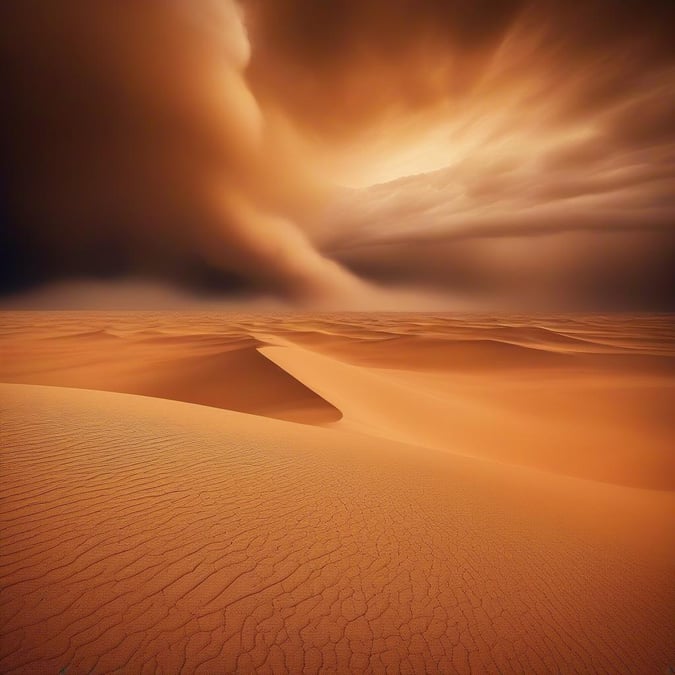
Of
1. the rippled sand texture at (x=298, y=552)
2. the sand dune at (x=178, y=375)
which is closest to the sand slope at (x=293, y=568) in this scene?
the rippled sand texture at (x=298, y=552)

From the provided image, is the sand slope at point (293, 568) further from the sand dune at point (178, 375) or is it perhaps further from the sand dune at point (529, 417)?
the sand dune at point (178, 375)

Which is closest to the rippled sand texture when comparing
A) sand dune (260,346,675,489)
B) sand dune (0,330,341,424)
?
sand dune (260,346,675,489)

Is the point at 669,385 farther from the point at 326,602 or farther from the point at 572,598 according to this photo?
the point at 326,602

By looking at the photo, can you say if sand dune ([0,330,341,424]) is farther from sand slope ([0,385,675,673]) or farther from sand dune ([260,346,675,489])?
sand slope ([0,385,675,673])

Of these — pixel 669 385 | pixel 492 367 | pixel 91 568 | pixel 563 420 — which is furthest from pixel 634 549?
pixel 492 367

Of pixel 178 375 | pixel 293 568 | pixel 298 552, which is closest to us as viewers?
pixel 293 568

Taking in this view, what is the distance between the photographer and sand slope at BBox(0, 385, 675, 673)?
1.78 m

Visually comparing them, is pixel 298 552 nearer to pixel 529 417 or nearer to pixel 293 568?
pixel 293 568

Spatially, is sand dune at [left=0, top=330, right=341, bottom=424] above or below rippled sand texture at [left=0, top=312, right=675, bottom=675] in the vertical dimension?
below

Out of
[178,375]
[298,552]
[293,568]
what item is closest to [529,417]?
[298,552]

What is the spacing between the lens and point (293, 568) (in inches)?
92.8

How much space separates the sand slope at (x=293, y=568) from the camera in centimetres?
178

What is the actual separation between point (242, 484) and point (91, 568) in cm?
146

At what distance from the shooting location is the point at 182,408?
6.75m
